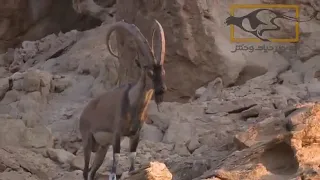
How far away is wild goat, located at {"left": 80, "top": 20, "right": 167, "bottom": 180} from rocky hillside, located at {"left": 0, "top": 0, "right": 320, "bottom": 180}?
795 mm

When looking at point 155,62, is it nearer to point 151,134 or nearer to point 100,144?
point 100,144

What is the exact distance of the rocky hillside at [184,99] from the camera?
751cm

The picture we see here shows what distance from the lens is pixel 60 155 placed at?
802cm

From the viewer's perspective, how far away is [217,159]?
6727 millimetres

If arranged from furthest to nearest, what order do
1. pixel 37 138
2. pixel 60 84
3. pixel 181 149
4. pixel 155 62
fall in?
1. pixel 60 84
2. pixel 37 138
3. pixel 181 149
4. pixel 155 62

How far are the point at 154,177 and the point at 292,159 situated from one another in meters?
1.27

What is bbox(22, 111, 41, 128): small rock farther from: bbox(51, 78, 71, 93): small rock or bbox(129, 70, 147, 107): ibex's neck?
bbox(129, 70, 147, 107): ibex's neck

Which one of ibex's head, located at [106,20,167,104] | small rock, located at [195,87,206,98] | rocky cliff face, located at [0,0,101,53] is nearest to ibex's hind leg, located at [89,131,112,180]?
ibex's head, located at [106,20,167,104]

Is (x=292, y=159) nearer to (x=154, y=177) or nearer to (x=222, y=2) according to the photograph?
(x=154, y=177)

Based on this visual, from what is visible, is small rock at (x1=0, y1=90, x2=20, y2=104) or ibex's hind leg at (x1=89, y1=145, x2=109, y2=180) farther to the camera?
small rock at (x1=0, y1=90, x2=20, y2=104)

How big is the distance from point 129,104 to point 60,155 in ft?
9.01

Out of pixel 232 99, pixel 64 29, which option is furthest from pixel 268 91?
pixel 64 29

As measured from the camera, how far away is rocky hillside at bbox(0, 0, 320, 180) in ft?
24.6

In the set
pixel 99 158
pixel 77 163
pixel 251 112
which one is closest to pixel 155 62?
pixel 99 158
